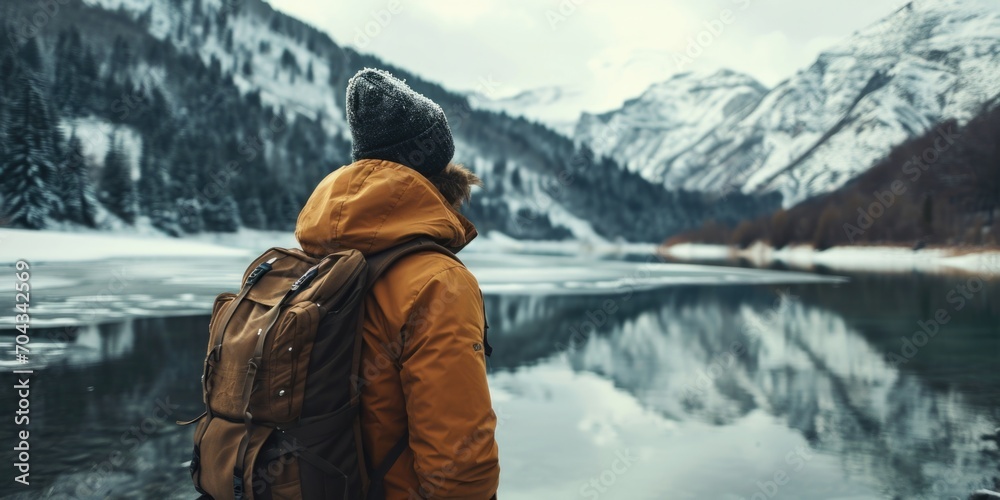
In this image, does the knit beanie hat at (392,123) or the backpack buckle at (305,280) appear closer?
the backpack buckle at (305,280)

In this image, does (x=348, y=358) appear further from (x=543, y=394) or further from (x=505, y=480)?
(x=543, y=394)

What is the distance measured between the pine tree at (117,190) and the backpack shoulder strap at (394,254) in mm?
71126

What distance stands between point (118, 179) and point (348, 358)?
73214 mm

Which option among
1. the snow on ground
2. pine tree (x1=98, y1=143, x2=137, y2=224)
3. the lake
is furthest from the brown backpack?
pine tree (x1=98, y1=143, x2=137, y2=224)

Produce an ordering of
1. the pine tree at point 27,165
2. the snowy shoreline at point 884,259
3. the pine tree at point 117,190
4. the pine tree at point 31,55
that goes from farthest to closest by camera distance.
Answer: the pine tree at point 31,55, the pine tree at point 117,190, the snowy shoreline at point 884,259, the pine tree at point 27,165

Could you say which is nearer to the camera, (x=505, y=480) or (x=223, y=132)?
(x=505, y=480)

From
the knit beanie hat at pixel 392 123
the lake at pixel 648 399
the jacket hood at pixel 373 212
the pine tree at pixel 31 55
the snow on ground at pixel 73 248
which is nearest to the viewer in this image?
the jacket hood at pixel 373 212

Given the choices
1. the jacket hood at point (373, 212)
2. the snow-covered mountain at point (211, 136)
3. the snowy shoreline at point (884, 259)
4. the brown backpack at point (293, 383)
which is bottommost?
the snowy shoreline at point (884, 259)

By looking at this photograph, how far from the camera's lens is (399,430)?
2.49 m

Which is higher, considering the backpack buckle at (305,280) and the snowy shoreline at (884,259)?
the backpack buckle at (305,280)

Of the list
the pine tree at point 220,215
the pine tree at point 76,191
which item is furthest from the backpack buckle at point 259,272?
the pine tree at point 220,215

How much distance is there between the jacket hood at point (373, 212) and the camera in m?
2.36

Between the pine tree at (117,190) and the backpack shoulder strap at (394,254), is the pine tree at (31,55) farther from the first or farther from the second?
the backpack shoulder strap at (394,254)

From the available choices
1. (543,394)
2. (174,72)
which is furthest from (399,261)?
(174,72)
